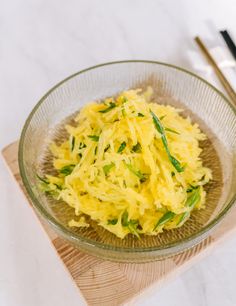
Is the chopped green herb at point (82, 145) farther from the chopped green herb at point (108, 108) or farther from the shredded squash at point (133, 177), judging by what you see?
the chopped green herb at point (108, 108)

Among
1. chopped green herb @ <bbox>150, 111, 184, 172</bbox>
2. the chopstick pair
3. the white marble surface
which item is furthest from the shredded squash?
the chopstick pair

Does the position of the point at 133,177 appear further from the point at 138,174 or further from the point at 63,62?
the point at 63,62

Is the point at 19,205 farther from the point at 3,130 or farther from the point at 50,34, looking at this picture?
the point at 50,34

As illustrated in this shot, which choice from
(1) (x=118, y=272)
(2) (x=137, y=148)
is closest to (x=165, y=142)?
(2) (x=137, y=148)

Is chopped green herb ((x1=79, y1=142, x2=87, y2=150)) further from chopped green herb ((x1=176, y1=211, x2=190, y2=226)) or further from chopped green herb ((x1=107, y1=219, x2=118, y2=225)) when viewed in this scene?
chopped green herb ((x1=176, y1=211, x2=190, y2=226))

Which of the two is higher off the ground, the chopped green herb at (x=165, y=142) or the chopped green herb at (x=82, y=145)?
the chopped green herb at (x=82, y=145)

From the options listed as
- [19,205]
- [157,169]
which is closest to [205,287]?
[157,169]

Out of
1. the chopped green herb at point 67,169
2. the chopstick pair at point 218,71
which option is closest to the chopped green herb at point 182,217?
the chopped green herb at point 67,169
